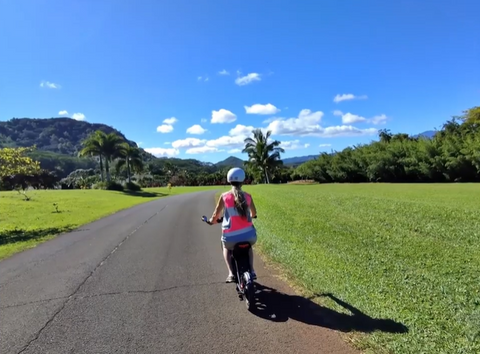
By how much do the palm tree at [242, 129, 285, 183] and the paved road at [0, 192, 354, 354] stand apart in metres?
53.9

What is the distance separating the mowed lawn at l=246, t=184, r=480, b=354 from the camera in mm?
3938

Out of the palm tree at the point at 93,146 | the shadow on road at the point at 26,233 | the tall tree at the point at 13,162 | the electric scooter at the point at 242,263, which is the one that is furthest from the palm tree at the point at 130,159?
the electric scooter at the point at 242,263

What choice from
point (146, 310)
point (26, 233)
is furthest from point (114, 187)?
point (146, 310)

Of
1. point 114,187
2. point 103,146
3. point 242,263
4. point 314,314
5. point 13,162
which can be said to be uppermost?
point 103,146

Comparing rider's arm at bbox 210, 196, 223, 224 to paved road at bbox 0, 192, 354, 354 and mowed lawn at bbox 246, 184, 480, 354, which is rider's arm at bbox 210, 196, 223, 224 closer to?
paved road at bbox 0, 192, 354, 354

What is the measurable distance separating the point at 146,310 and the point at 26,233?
12.2 m

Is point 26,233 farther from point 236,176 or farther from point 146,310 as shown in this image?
point 236,176

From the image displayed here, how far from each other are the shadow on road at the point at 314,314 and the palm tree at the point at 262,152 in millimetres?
57375

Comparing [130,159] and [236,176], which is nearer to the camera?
[236,176]

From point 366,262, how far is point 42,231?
44.8 feet

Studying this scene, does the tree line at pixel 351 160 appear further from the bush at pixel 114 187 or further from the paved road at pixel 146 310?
the paved road at pixel 146 310

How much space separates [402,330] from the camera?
3977 millimetres

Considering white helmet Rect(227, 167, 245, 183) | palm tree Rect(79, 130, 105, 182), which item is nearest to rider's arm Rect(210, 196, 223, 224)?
white helmet Rect(227, 167, 245, 183)

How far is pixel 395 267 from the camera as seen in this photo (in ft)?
21.2
